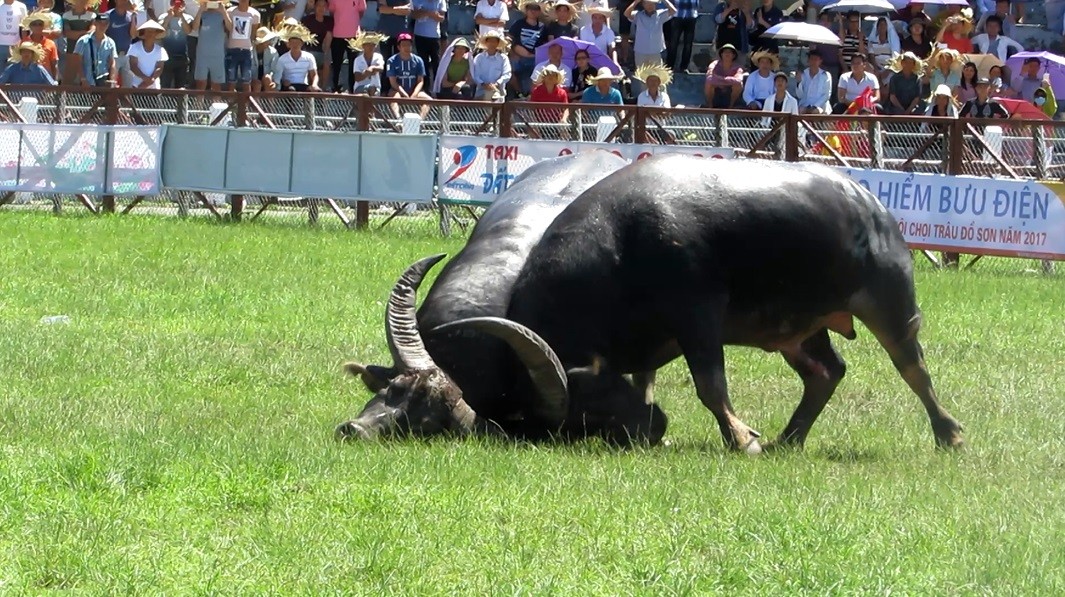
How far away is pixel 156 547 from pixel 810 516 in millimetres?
2471

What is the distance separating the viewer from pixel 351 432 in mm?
8367

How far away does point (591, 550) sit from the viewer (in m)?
6.38

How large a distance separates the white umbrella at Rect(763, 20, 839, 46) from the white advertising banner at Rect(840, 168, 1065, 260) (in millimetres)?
6020

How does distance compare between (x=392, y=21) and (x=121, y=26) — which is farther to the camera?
(x=392, y=21)

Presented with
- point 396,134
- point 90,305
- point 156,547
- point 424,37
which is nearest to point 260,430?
point 156,547

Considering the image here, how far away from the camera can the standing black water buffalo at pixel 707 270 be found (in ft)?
28.2

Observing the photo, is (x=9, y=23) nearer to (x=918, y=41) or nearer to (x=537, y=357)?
(x=918, y=41)

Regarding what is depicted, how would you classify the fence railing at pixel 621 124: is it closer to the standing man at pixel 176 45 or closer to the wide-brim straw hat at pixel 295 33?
the wide-brim straw hat at pixel 295 33

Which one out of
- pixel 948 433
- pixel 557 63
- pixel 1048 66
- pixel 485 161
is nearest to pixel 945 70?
pixel 1048 66

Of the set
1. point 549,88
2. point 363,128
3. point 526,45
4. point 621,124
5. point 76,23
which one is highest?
point 76,23

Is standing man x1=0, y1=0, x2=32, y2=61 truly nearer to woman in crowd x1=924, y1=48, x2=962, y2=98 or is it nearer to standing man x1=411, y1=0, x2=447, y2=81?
→ standing man x1=411, y1=0, x2=447, y2=81

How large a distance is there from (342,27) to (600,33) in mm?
3812

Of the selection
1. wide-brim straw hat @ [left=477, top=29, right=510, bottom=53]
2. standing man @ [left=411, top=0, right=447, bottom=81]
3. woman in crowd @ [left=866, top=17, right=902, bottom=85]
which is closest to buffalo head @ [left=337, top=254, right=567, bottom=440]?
wide-brim straw hat @ [left=477, top=29, right=510, bottom=53]

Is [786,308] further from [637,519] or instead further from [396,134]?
[396,134]
